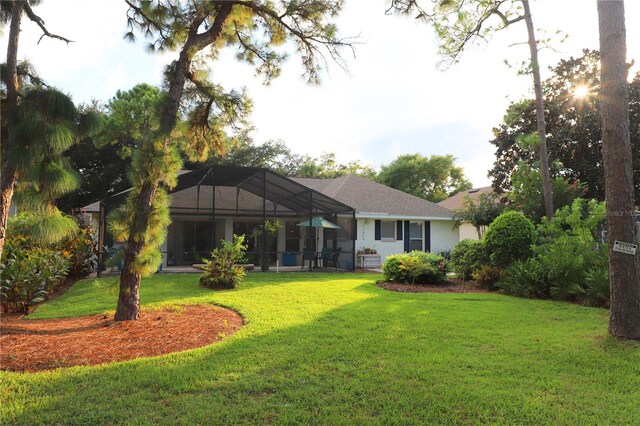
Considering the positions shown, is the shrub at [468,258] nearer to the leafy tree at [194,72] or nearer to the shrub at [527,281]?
the shrub at [527,281]

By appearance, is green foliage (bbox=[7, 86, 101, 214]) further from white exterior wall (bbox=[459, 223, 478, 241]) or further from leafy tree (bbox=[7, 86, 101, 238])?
white exterior wall (bbox=[459, 223, 478, 241])

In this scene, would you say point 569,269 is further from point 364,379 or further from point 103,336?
point 103,336

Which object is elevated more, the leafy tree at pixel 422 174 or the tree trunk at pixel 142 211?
the leafy tree at pixel 422 174

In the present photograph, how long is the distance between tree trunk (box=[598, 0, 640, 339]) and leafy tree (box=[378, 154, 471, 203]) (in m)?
35.3

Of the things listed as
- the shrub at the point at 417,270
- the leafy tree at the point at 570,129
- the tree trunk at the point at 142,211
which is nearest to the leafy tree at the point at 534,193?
the leafy tree at the point at 570,129

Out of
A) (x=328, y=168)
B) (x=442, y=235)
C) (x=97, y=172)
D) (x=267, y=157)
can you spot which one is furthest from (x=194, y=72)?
(x=328, y=168)

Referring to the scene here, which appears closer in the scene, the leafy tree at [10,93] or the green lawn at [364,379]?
the green lawn at [364,379]

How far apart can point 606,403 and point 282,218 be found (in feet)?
54.2

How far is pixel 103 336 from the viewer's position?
6078 millimetres

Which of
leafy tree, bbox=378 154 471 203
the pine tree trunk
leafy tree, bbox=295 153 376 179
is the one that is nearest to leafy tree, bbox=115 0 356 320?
the pine tree trunk

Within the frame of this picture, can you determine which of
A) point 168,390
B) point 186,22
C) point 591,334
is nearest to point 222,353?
point 168,390

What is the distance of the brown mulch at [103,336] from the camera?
197 inches

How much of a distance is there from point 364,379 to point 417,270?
29.1 ft

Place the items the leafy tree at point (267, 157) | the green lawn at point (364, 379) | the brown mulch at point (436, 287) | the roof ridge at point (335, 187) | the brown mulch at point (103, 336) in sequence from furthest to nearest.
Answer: the leafy tree at point (267, 157), the roof ridge at point (335, 187), the brown mulch at point (436, 287), the brown mulch at point (103, 336), the green lawn at point (364, 379)
